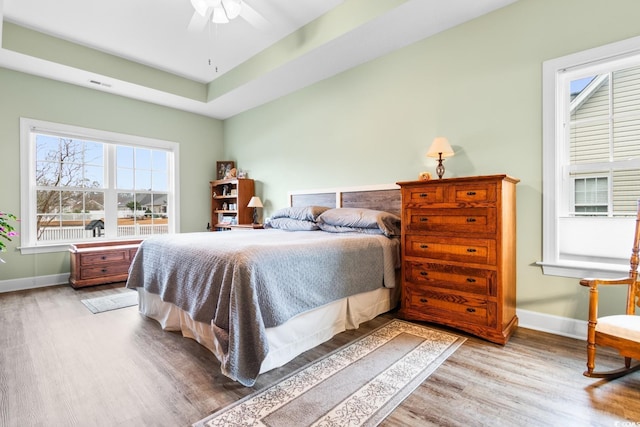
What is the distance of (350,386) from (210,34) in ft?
12.5

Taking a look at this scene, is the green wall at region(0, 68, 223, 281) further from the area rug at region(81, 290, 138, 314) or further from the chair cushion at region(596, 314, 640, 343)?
the chair cushion at region(596, 314, 640, 343)

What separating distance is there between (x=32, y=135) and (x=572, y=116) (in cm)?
613

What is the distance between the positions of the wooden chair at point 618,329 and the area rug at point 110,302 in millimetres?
3906

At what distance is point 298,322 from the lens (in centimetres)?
213

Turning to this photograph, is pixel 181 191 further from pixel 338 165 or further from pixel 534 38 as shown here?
pixel 534 38

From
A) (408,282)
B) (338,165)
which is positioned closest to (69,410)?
(408,282)

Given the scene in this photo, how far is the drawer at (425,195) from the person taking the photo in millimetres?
2529

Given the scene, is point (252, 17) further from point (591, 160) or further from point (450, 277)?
point (591, 160)

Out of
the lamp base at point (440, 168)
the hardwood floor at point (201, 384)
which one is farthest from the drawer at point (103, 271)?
the lamp base at point (440, 168)

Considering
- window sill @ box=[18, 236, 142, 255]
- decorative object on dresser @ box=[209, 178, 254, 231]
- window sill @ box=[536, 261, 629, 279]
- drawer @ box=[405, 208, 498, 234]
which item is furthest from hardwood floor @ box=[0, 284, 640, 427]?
decorative object on dresser @ box=[209, 178, 254, 231]

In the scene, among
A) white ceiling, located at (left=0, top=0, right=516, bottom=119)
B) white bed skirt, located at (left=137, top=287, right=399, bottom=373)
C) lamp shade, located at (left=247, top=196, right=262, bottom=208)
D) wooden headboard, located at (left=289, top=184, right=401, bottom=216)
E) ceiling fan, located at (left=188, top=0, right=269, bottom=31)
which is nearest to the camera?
white bed skirt, located at (left=137, top=287, right=399, bottom=373)

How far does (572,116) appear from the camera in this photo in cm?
254

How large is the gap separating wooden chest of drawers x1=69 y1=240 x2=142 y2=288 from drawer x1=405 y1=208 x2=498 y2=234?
398cm

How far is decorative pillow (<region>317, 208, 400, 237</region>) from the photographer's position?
2996 mm
